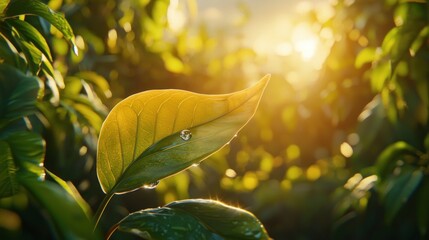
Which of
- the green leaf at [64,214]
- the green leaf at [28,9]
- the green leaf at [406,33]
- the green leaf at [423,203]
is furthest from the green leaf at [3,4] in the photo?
the green leaf at [423,203]

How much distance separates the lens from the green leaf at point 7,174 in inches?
18.9

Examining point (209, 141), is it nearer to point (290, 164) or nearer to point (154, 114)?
point (154, 114)

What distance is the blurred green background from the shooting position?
5.50ft

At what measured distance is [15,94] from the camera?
0.55m

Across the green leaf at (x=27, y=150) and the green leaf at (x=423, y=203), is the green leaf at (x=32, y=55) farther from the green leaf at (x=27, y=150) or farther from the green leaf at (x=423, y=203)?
the green leaf at (x=423, y=203)

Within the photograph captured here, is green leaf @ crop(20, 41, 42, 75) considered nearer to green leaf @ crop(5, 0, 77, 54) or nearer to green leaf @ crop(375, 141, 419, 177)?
green leaf @ crop(5, 0, 77, 54)

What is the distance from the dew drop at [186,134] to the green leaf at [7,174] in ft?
0.43

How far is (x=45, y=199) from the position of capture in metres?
0.37

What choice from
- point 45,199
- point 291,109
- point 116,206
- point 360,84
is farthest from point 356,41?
point 45,199

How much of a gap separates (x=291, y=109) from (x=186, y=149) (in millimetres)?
2838

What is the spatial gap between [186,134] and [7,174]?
138 mm

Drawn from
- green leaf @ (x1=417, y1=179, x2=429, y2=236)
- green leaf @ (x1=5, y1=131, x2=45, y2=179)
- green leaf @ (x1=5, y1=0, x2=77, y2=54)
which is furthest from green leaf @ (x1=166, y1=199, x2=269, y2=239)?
green leaf @ (x1=417, y1=179, x2=429, y2=236)

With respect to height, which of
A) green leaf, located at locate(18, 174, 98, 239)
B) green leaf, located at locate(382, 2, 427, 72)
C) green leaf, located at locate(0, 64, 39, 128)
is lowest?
green leaf, located at locate(382, 2, 427, 72)

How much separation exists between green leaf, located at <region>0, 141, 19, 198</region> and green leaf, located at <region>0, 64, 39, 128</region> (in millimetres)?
49
